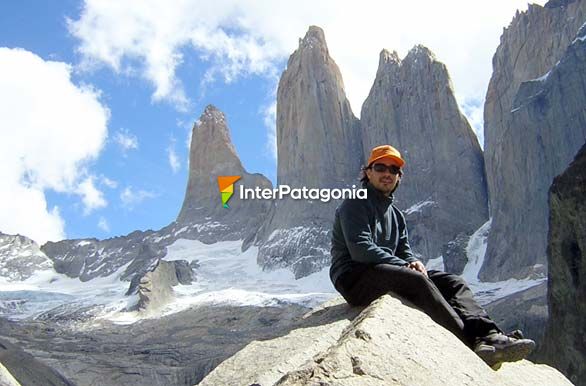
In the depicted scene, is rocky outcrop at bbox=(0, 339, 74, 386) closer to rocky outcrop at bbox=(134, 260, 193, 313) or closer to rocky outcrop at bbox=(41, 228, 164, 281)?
rocky outcrop at bbox=(134, 260, 193, 313)

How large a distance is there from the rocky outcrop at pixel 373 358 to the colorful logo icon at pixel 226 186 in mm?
143663

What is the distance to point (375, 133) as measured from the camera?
4636 inches

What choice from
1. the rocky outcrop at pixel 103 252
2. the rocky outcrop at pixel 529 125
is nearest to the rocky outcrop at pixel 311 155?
the rocky outcrop at pixel 529 125

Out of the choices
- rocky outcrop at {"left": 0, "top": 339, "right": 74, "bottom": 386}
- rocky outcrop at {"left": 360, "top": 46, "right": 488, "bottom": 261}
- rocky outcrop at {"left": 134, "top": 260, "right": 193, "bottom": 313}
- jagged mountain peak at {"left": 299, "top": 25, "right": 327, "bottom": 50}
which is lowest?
rocky outcrop at {"left": 0, "top": 339, "right": 74, "bottom": 386}

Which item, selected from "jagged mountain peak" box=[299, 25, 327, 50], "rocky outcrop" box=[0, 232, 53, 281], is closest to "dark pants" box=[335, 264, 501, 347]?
"jagged mountain peak" box=[299, 25, 327, 50]

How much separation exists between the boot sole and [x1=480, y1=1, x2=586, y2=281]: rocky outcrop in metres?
80.1

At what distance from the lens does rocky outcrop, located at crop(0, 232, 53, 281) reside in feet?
485

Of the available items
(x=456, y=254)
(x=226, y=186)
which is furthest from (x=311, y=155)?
(x=226, y=186)

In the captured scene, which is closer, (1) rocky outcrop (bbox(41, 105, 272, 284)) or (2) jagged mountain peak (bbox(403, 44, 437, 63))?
(2) jagged mountain peak (bbox(403, 44, 437, 63))

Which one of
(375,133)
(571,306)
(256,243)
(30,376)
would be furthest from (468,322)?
(256,243)

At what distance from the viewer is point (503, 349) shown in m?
4.46

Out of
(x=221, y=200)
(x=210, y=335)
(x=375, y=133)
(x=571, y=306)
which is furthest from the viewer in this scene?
(x=221, y=200)

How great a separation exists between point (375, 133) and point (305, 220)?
1672 centimetres

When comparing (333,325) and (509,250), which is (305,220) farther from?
(333,325)
